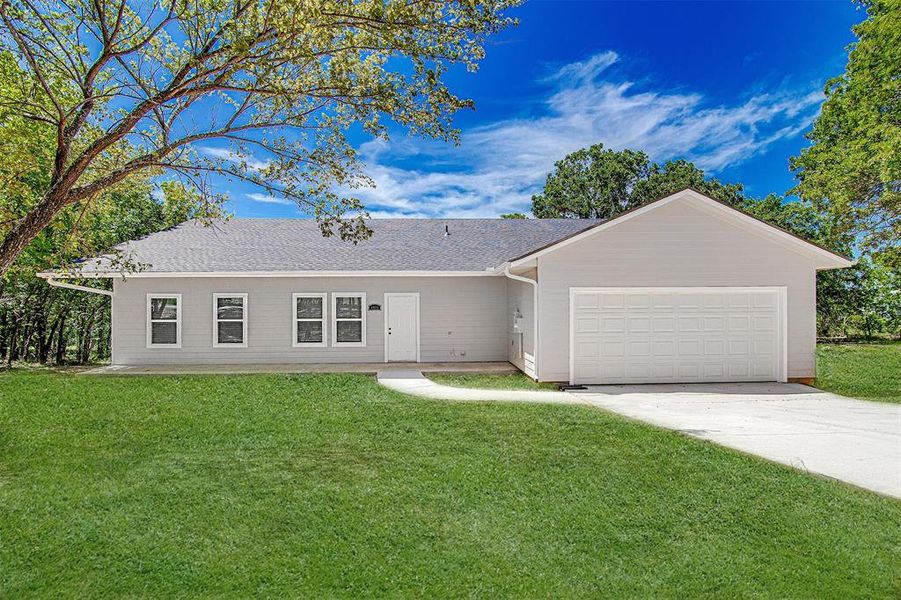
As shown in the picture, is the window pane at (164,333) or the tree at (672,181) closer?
the window pane at (164,333)

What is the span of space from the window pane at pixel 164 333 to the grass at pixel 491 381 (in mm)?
6942

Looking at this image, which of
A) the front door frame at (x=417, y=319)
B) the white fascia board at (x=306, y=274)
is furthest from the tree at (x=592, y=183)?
the front door frame at (x=417, y=319)

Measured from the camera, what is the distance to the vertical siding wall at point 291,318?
12938 millimetres

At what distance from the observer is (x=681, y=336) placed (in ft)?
35.6

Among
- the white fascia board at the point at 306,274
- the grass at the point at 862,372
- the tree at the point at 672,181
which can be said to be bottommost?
the grass at the point at 862,372

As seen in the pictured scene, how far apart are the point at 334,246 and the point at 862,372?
1442 cm

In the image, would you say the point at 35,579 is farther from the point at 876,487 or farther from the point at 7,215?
the point at 876,487

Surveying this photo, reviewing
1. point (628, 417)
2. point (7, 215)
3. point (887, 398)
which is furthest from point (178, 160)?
point (887, 398)

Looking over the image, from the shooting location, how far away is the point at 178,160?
6637 millimetres

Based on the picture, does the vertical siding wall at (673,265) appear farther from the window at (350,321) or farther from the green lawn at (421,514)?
the window at (350,321)

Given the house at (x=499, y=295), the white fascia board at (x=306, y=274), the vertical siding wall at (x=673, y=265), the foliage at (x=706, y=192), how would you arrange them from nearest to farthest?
the vertical siding wall at (x=673, y=265)
the house at (x=499, y=295)
the white fascia board at (x=306, y=274)
the foliage at (x=706, y=192)

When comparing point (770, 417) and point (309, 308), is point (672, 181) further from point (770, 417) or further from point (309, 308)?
point (770, 417)

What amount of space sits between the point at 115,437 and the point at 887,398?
515 inches

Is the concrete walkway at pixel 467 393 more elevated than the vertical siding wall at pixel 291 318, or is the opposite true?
the vertical siding wall at pixel 291 318
